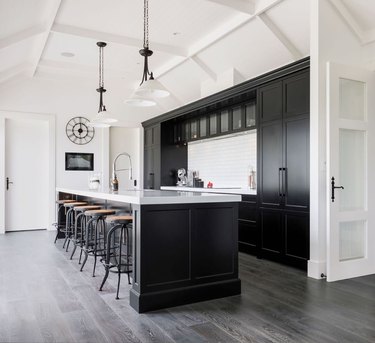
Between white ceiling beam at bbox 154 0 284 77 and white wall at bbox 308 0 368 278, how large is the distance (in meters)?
0.76

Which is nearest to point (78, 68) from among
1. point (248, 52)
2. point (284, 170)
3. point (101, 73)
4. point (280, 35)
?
point (101, 73)

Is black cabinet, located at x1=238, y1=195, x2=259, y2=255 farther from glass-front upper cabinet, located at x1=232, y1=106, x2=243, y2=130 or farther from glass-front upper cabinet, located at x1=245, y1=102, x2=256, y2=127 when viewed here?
glass-front upper cabinet, located at x1=232, y1=106, x2=243, y2=130

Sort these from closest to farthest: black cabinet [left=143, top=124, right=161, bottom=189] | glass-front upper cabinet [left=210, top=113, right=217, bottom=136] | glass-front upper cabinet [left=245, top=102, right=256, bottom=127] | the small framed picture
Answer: glass-front upper cabinet [left=245, top=102, right=256, bottom=127]
glass-front upper cabinet [left=210, top=113, right=217, bottom=136]
the small framed picture
black cabinet [left=143, top=124, right=161, bottom=189]

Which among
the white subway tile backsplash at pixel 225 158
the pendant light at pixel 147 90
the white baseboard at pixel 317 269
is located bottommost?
the white baseboard at pixel 317 269

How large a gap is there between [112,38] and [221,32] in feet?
5.64

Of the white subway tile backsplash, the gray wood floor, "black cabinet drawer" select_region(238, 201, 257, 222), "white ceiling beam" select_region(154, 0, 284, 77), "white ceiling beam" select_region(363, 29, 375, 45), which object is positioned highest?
"white ceiling beam" select_region(154, 0, 284, 77)

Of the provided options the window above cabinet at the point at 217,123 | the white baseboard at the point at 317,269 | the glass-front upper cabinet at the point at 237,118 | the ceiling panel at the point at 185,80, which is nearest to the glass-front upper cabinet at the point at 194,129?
the window above cabinet at the point at 217,123

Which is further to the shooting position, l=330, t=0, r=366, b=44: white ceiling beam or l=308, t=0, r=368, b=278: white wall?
l=330, t=0, r=366, b=44: white ceiling beam

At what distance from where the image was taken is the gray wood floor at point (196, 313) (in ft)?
8.11

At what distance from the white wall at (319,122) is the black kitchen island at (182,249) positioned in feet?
3.52

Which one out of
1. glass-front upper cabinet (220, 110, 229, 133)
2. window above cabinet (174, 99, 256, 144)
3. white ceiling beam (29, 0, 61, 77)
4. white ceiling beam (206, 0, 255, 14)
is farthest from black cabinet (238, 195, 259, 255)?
white ceiling beam (29, 0, 61, 77)

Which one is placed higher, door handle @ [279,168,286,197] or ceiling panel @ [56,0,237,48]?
ceiling panel @ [56,0,237,48]

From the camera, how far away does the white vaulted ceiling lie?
464 centimetres

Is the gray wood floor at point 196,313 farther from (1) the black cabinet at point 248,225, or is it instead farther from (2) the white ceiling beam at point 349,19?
(2) the white ceiling beam at point 349,19
